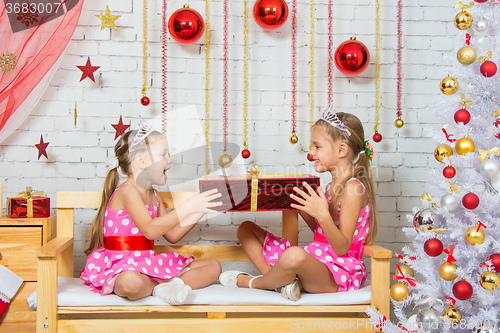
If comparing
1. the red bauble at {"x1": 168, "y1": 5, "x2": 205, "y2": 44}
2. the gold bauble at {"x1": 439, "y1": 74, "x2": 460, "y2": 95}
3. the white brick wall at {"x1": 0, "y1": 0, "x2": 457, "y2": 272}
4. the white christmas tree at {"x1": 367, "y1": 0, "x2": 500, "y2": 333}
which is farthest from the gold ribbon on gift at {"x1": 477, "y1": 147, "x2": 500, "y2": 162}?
the red bauble at {"x1": 168, "y1": 5, "x2": 205, "y2": 44}

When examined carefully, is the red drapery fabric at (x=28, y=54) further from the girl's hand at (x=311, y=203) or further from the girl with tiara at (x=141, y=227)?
the girl's hand at (x=311, y=203)

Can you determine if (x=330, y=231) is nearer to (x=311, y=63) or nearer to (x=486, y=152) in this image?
(x=486, y=152)

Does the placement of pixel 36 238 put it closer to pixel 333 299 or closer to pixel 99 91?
pixel 99 91

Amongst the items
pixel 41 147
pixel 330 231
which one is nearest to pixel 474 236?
pixel 330 231

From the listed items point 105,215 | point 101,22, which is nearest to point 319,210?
point 105,215

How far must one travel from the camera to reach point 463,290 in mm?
1364

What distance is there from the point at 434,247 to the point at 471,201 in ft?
0.70

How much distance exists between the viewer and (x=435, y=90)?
2.32m

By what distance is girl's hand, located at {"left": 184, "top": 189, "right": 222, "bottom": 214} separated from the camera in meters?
1.59

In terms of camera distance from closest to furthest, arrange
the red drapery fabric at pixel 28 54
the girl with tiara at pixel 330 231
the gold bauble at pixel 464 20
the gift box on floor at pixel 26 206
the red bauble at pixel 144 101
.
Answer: the gold bauble at pixel 464 20, the girl with tiara at pixel 330 231, the gift box on floor at pixel 26 206, the red drapery fabric at pixel 28 54, the red bauble at pixel 144 101

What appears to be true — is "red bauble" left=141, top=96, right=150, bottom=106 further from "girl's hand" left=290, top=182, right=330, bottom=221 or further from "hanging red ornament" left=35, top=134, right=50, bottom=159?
"girl's hand" left=290, top=182, right=330, bottom=221

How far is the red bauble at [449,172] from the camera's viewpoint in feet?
4.68

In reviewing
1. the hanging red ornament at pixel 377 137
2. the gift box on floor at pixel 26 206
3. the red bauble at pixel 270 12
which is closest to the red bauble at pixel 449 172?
the hanging red ornament at pixel 377 137

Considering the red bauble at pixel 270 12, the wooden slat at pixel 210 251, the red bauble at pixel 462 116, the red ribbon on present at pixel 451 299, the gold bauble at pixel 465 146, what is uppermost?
the red bauble at pixel 270 12
